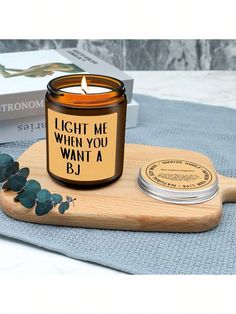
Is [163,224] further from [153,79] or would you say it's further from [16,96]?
[153,79]

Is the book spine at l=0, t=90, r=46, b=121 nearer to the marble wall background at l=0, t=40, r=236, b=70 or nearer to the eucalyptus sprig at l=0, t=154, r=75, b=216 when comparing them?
the eucalyptus sprig at l=0, t=154, r=75, b=216

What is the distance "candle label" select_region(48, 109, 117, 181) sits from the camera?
58cm

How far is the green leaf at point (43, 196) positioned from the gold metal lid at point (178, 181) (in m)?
0.11

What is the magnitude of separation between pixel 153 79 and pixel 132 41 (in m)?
0.10

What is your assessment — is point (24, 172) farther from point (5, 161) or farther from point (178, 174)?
point (178, 174)

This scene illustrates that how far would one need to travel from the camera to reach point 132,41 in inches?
47.3

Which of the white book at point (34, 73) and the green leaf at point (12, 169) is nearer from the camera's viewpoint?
the green leaf at point (12, 169)

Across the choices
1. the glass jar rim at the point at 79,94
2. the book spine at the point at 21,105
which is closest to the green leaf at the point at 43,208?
the glass jar rim at the point at 79,94

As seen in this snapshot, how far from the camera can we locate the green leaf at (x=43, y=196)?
565 mm

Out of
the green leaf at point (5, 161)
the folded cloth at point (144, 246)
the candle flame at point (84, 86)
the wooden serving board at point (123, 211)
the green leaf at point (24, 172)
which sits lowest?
the folded cloth at point (144, 246)

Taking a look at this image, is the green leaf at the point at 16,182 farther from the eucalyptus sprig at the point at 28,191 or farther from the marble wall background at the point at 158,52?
the marble wall background at the point at 158,52

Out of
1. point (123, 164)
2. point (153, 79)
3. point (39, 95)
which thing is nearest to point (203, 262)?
point (123, 164)

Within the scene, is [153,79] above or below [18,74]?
below

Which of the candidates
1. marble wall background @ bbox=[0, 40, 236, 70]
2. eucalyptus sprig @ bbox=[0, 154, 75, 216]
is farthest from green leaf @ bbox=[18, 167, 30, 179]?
marble wall background @ bbox=[0, 40, 236, 70]
